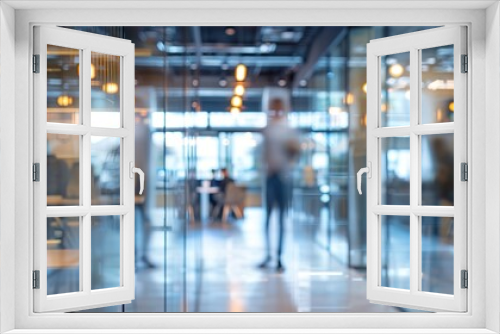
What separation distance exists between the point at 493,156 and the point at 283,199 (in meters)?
6.86

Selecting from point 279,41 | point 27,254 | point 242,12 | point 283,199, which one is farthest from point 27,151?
point 279,41

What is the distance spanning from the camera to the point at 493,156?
240 centimetres

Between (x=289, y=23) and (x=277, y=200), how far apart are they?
621 cm

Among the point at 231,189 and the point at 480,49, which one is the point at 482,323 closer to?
the point at 480,49

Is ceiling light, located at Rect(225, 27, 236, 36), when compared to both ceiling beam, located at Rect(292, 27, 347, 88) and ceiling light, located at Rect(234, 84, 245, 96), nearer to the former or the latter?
ceiling light, located at Rect(234, 84, 245, 96)

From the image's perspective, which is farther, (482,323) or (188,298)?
(188,298)

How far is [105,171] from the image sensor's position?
161 inches

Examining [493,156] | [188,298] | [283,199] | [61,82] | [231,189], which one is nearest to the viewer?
[493,156]

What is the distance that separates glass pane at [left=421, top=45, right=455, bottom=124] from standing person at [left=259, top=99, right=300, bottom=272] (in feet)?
9.51

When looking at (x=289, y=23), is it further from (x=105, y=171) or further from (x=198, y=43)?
(x=198, y=43)

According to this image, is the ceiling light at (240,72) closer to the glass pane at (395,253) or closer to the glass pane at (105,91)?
the glass pane at (395,253)

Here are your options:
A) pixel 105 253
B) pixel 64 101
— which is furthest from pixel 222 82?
pixel 105 253

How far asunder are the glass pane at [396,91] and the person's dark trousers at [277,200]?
7.51ft

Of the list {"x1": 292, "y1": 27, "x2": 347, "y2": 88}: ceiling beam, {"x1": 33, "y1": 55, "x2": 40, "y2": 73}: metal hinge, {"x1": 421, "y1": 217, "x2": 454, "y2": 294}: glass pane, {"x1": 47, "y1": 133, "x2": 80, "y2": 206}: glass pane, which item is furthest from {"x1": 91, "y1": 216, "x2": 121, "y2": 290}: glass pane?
{"x1": 292, "y1": 27, "x2": 347, "y2": 88}: ceiling beam
